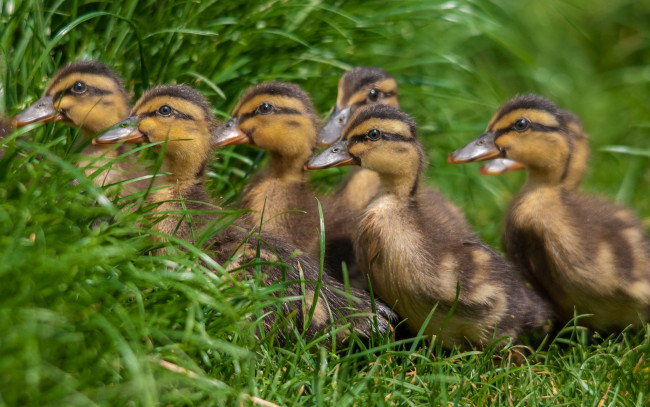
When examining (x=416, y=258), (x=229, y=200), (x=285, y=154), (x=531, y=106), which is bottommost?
(x=229, y=200)

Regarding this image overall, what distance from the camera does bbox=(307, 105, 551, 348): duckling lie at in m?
3.59

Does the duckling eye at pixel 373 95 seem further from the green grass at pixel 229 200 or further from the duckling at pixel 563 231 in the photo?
the duckling at pixel 563 231

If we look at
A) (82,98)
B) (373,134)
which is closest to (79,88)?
(82,98)

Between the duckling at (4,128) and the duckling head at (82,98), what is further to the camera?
the duckling head at (82,98)

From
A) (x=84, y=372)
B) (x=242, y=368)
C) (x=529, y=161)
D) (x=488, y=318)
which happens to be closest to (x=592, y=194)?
(x=529, y=161)

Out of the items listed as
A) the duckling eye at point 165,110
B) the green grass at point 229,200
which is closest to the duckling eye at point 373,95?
the green grass at point 229,200

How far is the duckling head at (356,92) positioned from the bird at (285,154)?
1.15 ft

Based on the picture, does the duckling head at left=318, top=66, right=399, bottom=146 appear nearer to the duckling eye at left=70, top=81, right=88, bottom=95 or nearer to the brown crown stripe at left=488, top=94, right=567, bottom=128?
the brown crown stripe at left=488, top=94, right=567, bottom=128

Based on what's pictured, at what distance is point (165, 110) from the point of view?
373cm

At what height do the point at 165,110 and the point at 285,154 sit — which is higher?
the point at 165,110

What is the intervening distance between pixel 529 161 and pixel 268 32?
1.51 metres

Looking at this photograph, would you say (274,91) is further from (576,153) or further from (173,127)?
(576,153)

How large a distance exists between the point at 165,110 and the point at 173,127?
0.27 feet

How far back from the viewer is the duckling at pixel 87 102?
3820 mm
